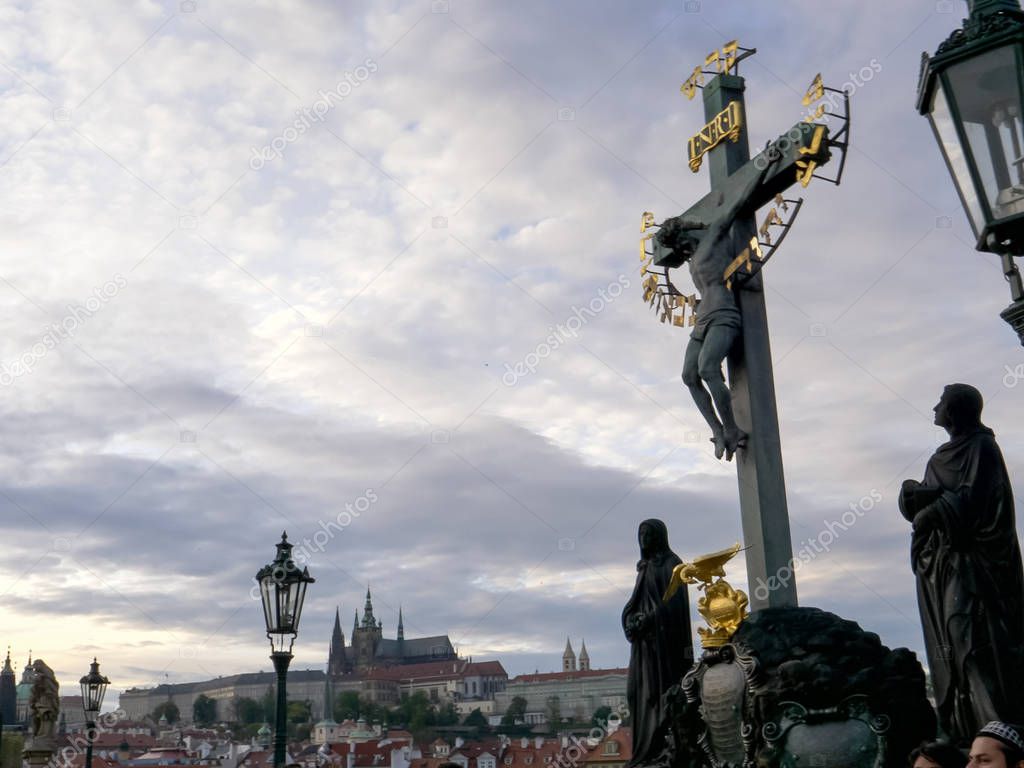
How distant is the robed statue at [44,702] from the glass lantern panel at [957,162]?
16.0 m

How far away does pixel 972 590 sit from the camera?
5.28 meters

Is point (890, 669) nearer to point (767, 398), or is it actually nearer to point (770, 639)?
point (770, 639)

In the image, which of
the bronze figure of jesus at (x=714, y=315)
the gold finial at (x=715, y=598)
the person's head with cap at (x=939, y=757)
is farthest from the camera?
the bronze figure of jesus at (x=714, y=315)

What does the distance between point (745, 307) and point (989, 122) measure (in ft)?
18.8

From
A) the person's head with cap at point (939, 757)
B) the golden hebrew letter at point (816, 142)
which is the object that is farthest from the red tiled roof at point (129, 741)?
the person's head with cap at point (939, 757)

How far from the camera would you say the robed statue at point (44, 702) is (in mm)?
16766

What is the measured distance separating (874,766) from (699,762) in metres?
1.38

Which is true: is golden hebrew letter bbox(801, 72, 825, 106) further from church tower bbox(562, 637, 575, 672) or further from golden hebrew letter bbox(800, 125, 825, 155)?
church tower bbox(562, 637, 575, 672)

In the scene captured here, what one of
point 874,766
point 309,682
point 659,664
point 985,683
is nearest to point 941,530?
point 985,683

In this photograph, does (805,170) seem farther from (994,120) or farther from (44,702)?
(44,702)

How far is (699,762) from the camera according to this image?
271 inches

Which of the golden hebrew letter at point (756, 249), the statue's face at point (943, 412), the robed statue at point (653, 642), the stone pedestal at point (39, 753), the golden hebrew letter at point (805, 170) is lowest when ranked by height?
the stone pedestal at point (39, 753)

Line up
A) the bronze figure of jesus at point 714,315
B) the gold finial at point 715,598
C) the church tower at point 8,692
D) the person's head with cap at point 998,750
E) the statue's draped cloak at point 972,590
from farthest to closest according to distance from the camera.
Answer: the church tower at point 8,692 → the bronze figure of jesus at point 714,315 → the gold finial at point 715,598 → the statue's draped cloak at point 972,590 → the person's head with cap at point 998,750

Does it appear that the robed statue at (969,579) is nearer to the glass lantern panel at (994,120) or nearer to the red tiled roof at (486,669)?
the glass lantern panel at (994,120)
